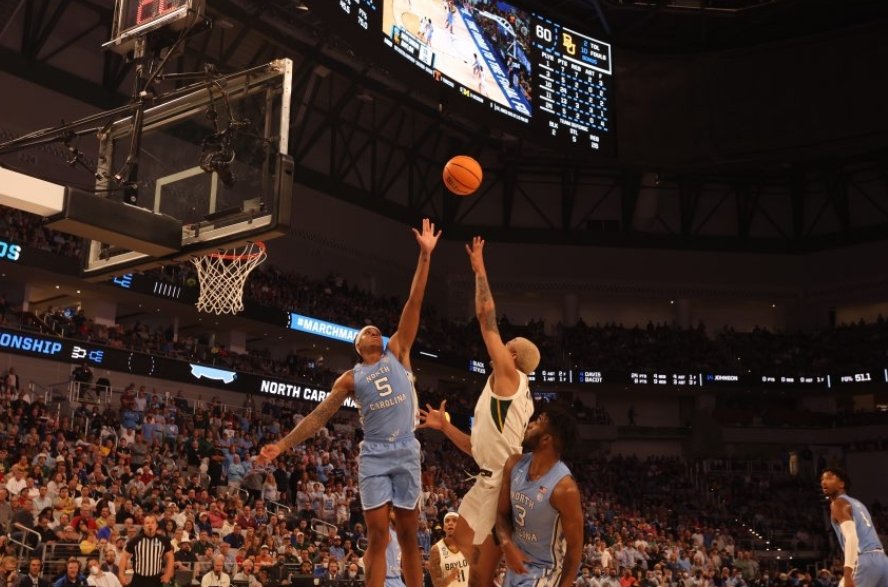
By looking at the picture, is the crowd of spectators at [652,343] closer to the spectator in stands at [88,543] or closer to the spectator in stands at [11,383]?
the spectator in stands at [11,383]

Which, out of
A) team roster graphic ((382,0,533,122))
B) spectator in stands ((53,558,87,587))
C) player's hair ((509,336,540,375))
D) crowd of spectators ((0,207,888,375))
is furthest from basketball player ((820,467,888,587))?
crowd of spectators ((0,207,888,375))

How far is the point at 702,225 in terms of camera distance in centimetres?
4141

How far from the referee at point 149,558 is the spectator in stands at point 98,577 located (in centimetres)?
27

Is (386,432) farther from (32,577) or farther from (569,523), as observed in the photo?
(32,577)

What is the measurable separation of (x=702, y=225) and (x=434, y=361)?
597 inches

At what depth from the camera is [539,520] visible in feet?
17.8

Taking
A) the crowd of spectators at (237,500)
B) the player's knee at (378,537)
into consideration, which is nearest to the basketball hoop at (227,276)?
the crowd of spectators at (237,500)

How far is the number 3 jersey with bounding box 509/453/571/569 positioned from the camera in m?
5.39

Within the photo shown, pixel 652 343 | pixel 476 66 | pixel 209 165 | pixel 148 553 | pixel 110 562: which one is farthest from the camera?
pixel 652 343

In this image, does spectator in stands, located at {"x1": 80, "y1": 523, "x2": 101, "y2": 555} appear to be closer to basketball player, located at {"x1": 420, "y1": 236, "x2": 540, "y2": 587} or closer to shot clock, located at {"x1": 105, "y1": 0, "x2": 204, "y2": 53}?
shot clock, located at {"x1": 105, "y1": 0, "x2": 204, "y2": 53}

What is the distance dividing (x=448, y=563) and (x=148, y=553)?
17.9 ft

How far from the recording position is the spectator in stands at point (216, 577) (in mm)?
13672

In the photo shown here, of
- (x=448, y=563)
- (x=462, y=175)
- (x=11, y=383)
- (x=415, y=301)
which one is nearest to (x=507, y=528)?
(x=415, y=301)

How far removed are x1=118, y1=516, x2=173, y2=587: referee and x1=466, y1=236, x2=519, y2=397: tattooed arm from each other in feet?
27.8
